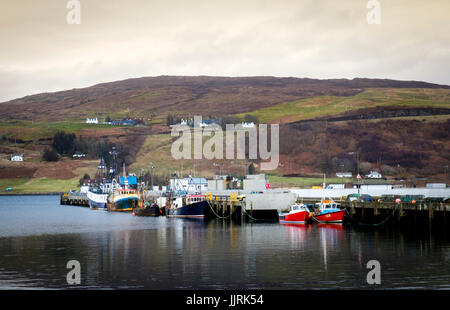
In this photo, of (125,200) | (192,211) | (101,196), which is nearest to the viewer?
(192,211)

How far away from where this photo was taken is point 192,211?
4183 inches

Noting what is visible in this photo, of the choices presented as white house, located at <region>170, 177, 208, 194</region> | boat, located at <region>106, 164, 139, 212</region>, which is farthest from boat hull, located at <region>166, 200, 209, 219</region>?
white house, located at <region>170, 177, 208, 194</region>

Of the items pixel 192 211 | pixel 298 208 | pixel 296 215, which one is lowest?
pixel 192 211

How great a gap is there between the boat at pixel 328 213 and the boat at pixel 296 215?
116 cm

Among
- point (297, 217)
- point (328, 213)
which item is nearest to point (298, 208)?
point (297, 217)

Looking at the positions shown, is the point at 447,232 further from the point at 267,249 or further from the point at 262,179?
the point at 262,179

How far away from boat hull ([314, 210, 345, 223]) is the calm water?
134 inches

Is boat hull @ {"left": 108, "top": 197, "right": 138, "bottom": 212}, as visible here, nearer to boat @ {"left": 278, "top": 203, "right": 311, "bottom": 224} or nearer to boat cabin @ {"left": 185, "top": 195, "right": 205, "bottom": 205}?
boat cabin @ {"left": 185, "top": 195, "right": 205, "bottom": 205}

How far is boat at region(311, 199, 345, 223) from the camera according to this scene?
80062mm

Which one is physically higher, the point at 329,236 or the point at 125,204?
the point at 125,204

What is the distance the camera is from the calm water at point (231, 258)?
41344 mm

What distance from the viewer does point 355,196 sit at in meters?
91.5

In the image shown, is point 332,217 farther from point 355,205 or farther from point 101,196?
point 101,196

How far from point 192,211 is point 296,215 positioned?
26.9 m
